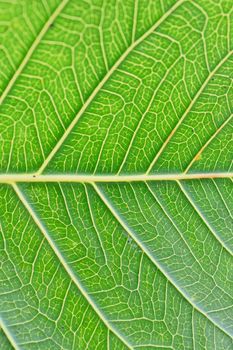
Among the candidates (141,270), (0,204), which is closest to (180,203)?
(141,270)

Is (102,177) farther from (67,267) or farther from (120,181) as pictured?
(67,267)

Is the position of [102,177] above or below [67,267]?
above

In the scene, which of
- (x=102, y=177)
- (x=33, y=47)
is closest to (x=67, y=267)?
(x=102, y=177)

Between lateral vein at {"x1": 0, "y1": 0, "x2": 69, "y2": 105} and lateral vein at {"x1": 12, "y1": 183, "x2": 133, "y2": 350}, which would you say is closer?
lateral vein at {"x1": 0, "y1": 0, "x2": 69, "y2": 105}

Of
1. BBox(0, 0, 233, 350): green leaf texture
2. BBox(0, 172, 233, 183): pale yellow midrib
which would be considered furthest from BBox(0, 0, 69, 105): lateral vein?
BBox(0, 172, 233, 183): pale yellow midrib

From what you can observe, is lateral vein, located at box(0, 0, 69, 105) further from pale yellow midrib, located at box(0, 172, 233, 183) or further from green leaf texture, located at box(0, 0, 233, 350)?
pale yellow midrib, located at box(0, 172, 233, 183)

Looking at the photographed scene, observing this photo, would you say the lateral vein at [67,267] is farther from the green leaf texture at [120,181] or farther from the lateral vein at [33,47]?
the lateral vein at [33,47]

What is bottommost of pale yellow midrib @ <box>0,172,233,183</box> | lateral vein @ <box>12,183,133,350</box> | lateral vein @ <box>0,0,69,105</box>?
lateral vein @ <box>12,183,133,350</box>

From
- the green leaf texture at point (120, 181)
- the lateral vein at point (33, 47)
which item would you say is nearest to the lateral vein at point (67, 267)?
the green leaf texture at point (120, 181)

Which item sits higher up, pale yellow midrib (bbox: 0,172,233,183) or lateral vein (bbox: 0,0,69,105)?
lateral vein (bbox: 0,0,69,105)
